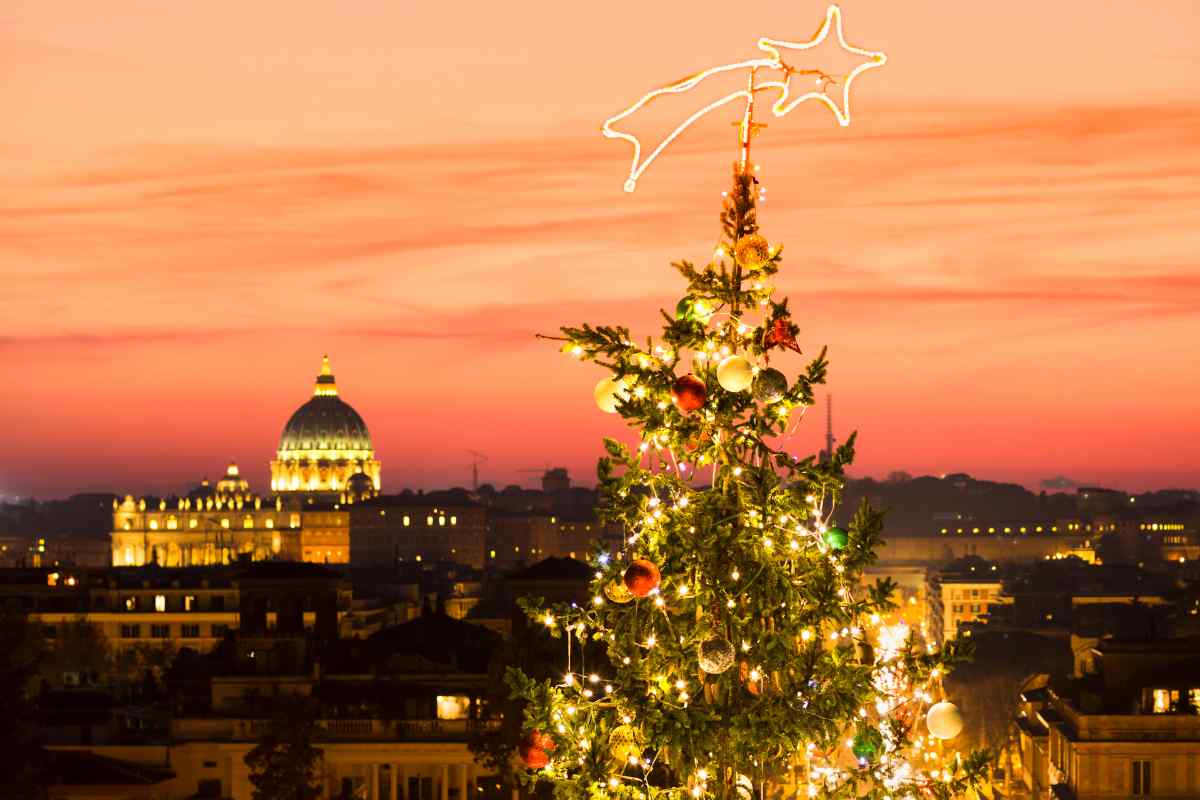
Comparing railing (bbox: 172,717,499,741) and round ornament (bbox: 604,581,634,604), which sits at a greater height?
round ornament (bbox: 604,581,634,604)

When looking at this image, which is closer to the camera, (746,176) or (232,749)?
(746,176)

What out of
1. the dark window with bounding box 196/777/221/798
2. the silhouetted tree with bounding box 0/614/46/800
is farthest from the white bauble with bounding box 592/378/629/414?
the dark window with bounding box 196/777/221/798

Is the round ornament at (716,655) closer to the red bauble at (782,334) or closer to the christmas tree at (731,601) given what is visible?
the christmas tree at (731,601)

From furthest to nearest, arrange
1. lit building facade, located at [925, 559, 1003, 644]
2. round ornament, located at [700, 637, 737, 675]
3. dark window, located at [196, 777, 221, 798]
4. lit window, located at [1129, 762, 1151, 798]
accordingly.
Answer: lit building facade, located at [925, 559, 1003, 644] → dark window, located at [196, 777, 221, 798] → lit window, located at [1129, 762, 1151, 798] → round ornament, located at [700, 637, 737, 675]

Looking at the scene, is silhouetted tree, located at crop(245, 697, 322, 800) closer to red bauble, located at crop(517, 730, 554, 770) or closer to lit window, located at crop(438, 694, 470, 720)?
lit window, located at crop(438, 694, 470, 720)

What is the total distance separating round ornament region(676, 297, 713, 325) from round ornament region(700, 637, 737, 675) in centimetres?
178

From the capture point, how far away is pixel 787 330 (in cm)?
1341

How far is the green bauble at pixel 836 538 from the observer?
1335cm

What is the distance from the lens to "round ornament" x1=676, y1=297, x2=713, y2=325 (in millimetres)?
13477

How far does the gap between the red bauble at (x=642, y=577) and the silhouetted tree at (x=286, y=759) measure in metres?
23.6

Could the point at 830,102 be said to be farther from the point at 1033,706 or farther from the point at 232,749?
the point at 1033,706

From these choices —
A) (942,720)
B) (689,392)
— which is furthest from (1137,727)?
(689,392)

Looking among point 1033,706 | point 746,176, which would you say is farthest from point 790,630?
point 1033,706

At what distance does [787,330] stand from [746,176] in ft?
2.94
